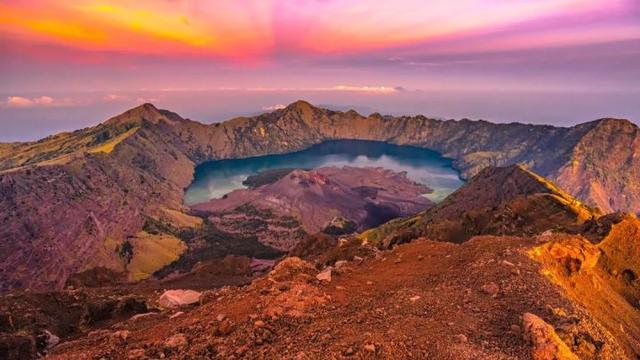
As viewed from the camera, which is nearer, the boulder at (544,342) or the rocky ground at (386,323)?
the boulder at (544,342)

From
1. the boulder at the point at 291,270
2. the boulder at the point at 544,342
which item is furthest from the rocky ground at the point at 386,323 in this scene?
the boulder at the point at 291,270

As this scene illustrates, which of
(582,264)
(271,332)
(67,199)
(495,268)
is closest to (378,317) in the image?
(271,332)

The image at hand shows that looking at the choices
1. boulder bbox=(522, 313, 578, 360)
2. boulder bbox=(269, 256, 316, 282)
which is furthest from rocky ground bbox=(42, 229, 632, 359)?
boulder bbox=(269, 256, 316, 282)

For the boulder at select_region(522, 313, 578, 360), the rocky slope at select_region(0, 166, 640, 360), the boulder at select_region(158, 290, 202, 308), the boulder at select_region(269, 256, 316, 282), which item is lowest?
the boulder at select_region(158, 290, 202, 308)

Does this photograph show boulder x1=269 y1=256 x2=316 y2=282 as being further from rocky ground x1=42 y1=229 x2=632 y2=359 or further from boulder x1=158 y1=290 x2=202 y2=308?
boulder x1=158 y1=290 x2=202 y2=308

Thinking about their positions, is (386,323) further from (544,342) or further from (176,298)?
(176,298)

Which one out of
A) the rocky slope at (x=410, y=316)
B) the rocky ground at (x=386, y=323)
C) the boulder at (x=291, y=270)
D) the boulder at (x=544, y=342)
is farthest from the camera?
the boulder at (x=291, y=270)

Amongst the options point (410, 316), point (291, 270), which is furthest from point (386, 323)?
point (291, 270)

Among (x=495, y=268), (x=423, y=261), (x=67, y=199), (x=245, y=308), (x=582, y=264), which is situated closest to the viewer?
(x=245, y=308)

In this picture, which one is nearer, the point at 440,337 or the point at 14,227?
the point at 440,337

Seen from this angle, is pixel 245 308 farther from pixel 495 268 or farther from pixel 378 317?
pixel 495 268

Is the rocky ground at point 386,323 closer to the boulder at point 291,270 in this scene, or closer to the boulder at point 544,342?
the boulder at point 544,342
